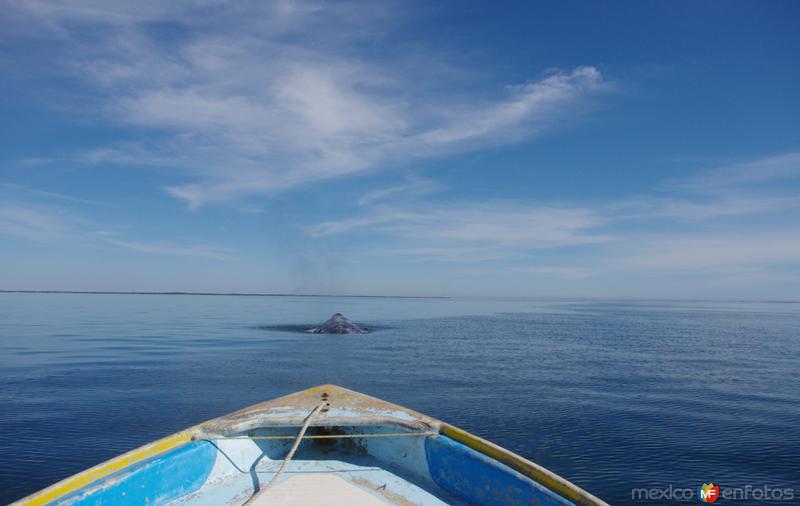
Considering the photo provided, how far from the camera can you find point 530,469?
5.33 metres

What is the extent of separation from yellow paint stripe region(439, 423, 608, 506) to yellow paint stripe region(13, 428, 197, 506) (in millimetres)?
4010

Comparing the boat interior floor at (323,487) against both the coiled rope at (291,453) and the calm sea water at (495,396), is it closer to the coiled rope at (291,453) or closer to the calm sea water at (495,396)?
the coiled rope at (291,453)

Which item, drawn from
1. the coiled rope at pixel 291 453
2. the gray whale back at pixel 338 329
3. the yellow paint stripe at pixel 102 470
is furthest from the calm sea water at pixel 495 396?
the gray whale back at pixel 338 329

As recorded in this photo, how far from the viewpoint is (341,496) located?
594cm

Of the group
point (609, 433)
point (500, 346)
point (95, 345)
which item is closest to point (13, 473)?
point (609, 433)

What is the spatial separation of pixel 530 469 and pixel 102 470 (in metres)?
5.10

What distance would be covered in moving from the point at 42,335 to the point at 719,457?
45.2 m

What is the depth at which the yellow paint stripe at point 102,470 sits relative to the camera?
4.39m

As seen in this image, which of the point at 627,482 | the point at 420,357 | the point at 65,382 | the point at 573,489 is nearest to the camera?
the point at 573,489

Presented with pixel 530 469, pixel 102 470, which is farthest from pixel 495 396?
pixel 102 470

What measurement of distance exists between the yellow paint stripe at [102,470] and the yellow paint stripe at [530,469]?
4010mm

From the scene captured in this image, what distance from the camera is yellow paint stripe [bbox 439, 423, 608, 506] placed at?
462 centimetres

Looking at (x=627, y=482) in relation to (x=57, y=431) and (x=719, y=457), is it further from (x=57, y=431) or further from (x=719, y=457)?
(x=57, y=431)

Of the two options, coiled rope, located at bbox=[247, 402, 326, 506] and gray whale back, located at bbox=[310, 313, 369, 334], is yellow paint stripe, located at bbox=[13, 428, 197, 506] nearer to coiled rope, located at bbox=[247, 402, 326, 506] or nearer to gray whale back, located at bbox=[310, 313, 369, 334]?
coiled rope, located at bbox=[247, 402, 326, 506]
